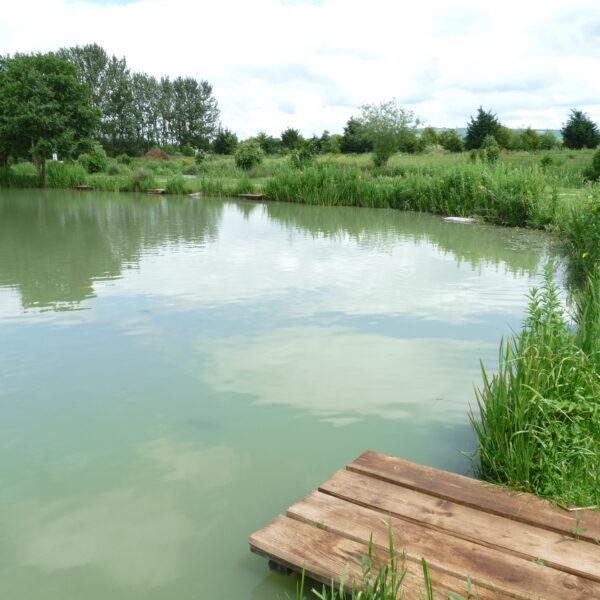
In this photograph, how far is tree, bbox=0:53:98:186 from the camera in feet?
79.9

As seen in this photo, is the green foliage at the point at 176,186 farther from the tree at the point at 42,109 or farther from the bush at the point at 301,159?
the tree at the point at 42,109

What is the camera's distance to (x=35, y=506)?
8.49 feet

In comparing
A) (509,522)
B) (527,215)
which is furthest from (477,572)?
(527,215)

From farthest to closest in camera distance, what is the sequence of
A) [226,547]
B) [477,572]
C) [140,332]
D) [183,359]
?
[140,332] → [183,359] → [226,547] → [477,572]

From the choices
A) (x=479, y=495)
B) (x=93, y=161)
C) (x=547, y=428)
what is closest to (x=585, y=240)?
(x=547, y=428)

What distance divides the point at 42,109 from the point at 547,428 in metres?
26.1

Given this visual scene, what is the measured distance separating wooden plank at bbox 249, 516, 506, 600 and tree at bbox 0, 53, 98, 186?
2548 cm

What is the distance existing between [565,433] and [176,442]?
1902 mm

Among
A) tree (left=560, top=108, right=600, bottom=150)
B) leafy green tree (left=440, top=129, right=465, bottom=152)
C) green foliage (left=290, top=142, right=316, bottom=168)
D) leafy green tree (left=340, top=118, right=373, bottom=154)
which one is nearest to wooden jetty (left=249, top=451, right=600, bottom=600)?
green foliage (left=290, top=142, right=316, bottom=168)

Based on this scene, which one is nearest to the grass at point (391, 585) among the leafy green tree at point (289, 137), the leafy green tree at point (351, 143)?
the leafy green tree at point (351, 143)

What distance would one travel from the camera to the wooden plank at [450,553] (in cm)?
182

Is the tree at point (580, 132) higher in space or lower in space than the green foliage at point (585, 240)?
higher

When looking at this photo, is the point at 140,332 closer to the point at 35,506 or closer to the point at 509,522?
the point at 35,506

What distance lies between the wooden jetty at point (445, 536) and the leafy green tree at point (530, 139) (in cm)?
3279
